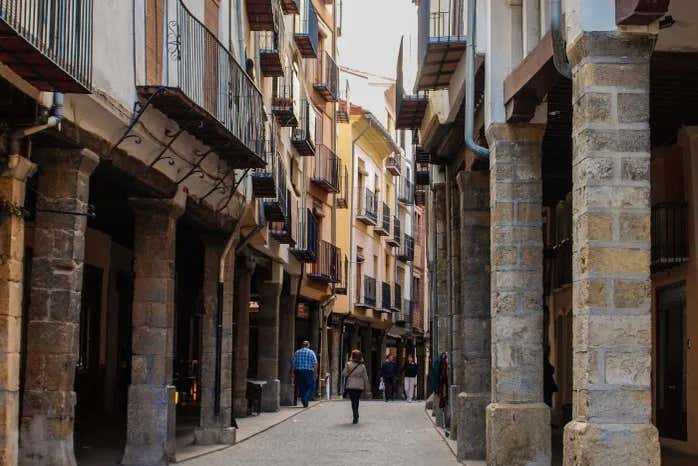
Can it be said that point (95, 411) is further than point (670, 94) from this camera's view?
Yes

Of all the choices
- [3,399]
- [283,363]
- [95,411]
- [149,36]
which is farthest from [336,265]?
[3,399]

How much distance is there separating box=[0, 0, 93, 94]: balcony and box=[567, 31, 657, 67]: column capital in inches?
157

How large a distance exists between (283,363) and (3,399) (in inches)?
888

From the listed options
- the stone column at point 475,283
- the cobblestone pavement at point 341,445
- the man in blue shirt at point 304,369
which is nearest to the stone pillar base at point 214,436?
the cobblestone pavement at point 341,445

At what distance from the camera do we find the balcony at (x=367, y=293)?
48125 mm

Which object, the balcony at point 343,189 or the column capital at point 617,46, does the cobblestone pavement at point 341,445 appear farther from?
the balcony at point 343,189

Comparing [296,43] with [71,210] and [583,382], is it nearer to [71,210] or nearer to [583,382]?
[71,210]

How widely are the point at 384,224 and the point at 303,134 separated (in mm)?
20071

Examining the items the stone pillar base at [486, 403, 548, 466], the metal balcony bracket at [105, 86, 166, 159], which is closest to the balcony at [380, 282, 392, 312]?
the stone pillar base at [486, 403, 548, 466]

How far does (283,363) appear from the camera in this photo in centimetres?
3322

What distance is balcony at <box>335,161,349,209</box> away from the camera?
44000 millimetres

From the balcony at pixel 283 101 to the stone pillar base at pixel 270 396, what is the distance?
5842mm

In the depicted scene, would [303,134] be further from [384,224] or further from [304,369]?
[384,224]

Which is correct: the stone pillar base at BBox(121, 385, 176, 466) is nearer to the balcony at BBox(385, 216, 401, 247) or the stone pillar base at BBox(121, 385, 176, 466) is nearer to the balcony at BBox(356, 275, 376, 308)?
the balcony at BBox(356, 275, 376, 308)
